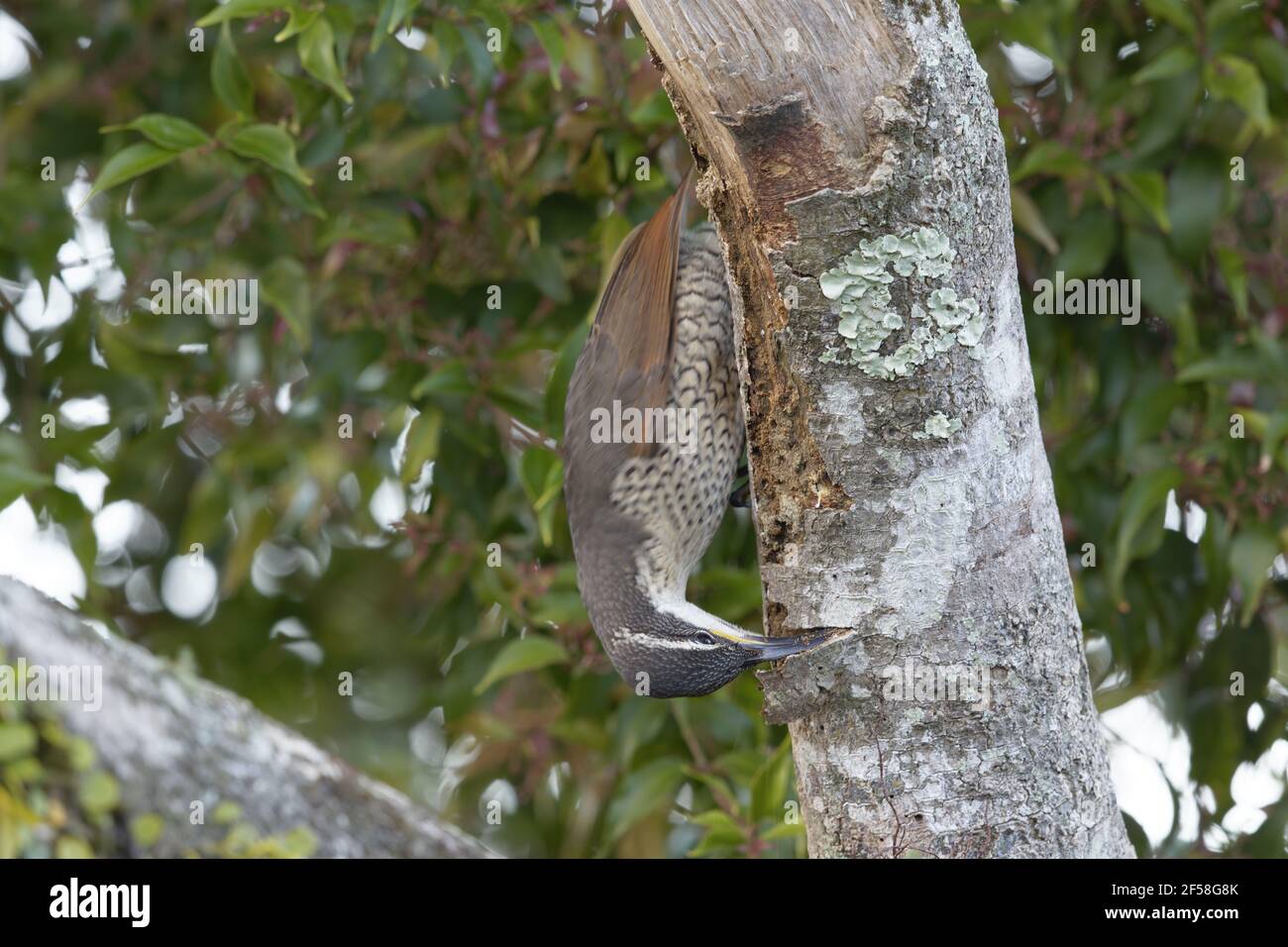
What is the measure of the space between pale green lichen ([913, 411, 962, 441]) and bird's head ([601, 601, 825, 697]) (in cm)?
47

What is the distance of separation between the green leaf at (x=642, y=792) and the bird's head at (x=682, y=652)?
0.49 metres

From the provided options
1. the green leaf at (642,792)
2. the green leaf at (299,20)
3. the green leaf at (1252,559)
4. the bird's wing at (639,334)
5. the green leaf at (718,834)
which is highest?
the green leaf at (299,20)

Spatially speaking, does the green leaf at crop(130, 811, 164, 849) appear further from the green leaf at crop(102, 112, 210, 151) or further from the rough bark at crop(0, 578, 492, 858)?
the green leaf at crop(102, 112, 210, 151)

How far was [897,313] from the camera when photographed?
1.86 metres

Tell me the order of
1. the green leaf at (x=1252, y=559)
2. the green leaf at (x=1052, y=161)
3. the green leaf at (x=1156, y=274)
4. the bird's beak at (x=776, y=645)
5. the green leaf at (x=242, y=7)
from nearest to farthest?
the bird's beak at (x=776, y=645)
the green leaf at (x=242, y=7)
the green leaf at (x=1252, y=559)
the green leaf at (x=1052, y=161)
the green leaf at (x=1156, y=274)

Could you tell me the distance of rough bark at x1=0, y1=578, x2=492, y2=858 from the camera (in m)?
1.68

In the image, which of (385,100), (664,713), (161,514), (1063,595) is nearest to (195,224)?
(385,100)

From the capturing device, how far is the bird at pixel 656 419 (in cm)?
271

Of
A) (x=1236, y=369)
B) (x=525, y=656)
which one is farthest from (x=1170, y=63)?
(x=525, y=656)

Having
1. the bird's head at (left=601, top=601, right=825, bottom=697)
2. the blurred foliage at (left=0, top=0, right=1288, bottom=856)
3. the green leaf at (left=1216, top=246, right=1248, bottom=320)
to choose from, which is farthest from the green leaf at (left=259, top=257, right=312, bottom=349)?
the green leaf at (left=1216, top=246, right=1248, bottom=320)

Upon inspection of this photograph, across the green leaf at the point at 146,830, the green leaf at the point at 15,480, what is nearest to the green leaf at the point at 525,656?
the green leaf at the point at 15,480

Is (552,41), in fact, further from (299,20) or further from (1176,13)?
(1176,13)

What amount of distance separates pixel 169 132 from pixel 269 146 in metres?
0.20

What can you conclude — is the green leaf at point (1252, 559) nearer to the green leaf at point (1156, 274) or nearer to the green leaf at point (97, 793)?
the green leaf at point (1156, 274)
